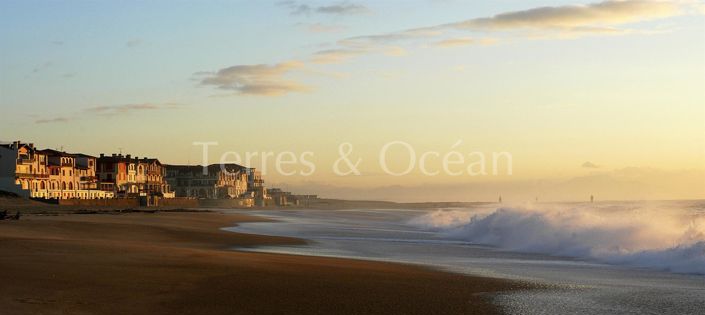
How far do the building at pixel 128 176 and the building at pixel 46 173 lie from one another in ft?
11.6

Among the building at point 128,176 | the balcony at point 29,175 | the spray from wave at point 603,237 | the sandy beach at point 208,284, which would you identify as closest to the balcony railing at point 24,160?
the balcony at point 29,175

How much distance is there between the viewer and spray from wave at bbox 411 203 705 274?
27.6 metres

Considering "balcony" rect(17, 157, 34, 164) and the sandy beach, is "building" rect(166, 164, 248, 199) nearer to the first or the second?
"balcony" rect(17, 157, 34, 164)

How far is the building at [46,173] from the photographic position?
355ft

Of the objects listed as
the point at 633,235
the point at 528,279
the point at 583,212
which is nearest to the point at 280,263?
the point at 528,279

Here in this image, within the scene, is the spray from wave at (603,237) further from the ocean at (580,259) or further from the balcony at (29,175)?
the balcony at (29,175)

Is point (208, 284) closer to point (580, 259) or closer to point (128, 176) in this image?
point (580, 259)

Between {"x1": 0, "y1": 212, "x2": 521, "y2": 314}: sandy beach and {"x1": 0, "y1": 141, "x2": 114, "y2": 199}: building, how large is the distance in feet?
297

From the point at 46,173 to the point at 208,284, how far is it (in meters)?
110

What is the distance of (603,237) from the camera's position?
37.0m

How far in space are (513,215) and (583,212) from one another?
19.3 feet

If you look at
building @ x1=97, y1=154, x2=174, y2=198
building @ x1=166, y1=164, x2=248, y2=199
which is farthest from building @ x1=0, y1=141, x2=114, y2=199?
building @ x1=166, y1=164, x2=248, y2=199

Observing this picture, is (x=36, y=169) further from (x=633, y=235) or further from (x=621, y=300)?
(x=621, y=300)

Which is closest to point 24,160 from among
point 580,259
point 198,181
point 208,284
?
point 198,181
